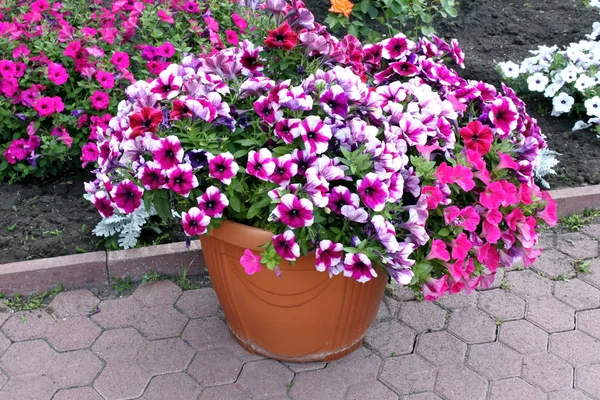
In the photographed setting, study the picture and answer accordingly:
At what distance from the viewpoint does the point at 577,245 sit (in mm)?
3670

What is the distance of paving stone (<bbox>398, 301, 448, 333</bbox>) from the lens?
3119 mm

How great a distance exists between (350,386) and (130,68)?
2.20 meters

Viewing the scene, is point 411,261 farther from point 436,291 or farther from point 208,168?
point 208,168

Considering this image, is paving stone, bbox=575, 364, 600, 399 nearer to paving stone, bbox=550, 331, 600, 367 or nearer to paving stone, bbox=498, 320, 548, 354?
paving stone, bbox=550, 331, 600, 367

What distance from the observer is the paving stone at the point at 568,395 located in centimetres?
273

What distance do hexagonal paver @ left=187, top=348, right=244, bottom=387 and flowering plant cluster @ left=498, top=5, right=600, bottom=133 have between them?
2684 millimetres

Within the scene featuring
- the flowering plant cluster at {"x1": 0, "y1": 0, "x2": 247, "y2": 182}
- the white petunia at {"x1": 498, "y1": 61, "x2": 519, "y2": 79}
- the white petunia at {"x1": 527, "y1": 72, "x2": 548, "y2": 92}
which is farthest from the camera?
the white petunia at {"x1": 498, "y1": 61, "x2": 519, "y2": 79}

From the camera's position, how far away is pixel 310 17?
2646mm

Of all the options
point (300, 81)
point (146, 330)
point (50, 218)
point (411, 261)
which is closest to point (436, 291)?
point (411, 261)

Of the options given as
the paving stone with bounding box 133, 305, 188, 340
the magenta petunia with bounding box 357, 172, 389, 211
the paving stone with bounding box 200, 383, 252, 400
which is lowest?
the paving stone with bounding box 133, 305, 188, 340

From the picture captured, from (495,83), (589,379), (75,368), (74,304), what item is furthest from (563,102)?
(75,368)

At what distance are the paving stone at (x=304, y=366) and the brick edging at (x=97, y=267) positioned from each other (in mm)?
766

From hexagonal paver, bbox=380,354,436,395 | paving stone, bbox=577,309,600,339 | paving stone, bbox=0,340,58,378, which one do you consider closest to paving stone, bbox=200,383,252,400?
hexagonal paver, bbox=380,354,436,395

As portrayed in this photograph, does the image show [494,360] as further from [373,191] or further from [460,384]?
[373,191]
